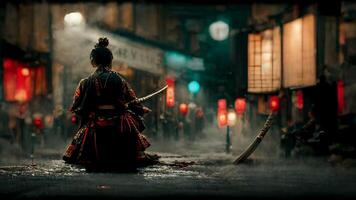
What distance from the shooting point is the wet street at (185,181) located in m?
10.1

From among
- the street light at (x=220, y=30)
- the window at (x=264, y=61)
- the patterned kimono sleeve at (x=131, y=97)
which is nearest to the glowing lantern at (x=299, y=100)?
the window at (x=264, y=61)

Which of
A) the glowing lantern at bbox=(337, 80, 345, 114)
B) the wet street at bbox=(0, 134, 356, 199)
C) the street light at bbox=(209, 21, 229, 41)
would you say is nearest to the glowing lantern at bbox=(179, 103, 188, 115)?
the street light at bbox=(209, 21, 229, 41)

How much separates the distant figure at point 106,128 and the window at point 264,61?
591 inches

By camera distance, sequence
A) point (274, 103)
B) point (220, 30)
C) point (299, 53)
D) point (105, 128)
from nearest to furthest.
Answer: point (105, 128) < point (299, 53) < point (274, 103) < point (220, 30)

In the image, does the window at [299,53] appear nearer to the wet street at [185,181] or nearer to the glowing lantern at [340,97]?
the glowing lantern at [340,97]

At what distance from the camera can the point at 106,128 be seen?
1484 centimetres

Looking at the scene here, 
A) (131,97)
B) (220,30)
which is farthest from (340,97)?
(220,30)

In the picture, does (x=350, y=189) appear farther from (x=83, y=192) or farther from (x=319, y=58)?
(x=319, y=58)

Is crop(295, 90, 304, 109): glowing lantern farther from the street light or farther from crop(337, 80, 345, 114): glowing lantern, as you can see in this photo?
the street light

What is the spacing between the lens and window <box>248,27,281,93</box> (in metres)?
29.0

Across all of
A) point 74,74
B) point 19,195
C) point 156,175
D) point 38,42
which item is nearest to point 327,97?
point 156,175

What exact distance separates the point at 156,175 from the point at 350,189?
425 cm

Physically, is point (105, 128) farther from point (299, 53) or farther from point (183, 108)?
point (183, 108)

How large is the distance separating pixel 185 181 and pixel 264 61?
1851 cm
